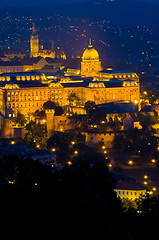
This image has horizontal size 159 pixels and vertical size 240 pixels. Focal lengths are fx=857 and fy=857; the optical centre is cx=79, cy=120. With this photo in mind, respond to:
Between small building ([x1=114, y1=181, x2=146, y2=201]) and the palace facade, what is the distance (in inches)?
1058

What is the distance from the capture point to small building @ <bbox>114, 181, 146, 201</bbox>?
176ft

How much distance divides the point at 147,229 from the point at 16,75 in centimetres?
5714

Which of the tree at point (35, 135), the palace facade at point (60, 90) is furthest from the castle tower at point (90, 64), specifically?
the tree at point (35, 135)

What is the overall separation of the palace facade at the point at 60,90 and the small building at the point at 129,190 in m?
26.9

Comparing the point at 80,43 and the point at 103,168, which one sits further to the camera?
the point at 80,43

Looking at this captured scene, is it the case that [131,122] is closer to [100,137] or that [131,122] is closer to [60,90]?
[100,137]

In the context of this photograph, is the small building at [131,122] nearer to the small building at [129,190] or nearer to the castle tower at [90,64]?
the small building at [129,190]

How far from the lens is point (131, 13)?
15825 centimetres

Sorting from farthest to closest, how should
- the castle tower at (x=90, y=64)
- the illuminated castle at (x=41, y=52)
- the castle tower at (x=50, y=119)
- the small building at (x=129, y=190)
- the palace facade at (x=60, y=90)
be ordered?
the illuminated castle at (x=41, y=52), the castle tower at (x=90, y=64), the palace facade at (x=60, y=90), the castle tower at (x=50, y=119), the small building at (x=129, y=190)

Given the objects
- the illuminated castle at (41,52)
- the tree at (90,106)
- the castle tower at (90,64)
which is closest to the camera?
the tree at (90,106)

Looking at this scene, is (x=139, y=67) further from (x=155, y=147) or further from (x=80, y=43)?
(x=155, y=147)

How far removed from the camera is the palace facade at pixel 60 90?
8212cm

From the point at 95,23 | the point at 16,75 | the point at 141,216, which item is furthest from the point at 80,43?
the point at 141,216

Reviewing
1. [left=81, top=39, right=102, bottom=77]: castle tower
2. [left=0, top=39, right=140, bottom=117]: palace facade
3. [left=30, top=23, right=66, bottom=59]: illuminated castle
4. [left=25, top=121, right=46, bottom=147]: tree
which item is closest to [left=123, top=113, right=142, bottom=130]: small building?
[left=25, top=121, right=46, bottom=147]: tree
